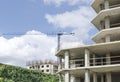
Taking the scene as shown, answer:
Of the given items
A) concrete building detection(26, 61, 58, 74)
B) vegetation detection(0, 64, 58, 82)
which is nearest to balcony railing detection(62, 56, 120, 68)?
vegetation detection(0, 64, 58, 82)

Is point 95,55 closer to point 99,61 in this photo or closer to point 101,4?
point 99,61

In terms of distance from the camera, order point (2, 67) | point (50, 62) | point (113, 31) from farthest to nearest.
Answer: point (50, 62) → point (2, 67) → point (113, 31)

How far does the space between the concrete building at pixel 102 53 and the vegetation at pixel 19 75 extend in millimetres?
10769

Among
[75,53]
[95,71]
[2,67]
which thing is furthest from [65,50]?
[2,67]

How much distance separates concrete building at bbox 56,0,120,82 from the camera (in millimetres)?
39312

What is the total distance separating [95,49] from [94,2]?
24.4 feet

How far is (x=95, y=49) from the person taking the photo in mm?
40125

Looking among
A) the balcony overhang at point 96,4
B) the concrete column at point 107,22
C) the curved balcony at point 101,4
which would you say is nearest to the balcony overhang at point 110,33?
the concrete column at point 107,22

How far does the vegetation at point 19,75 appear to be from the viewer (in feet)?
168

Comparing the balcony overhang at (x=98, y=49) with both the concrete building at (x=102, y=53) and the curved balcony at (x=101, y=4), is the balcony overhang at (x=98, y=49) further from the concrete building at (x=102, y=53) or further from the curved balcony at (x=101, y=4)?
the curved balcony at (x=101, y=4)

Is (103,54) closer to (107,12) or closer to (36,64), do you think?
(107,12)

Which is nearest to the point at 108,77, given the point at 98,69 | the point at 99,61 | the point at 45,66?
the point at 98,69

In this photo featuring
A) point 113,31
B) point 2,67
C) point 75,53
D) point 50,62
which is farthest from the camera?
point 50,62

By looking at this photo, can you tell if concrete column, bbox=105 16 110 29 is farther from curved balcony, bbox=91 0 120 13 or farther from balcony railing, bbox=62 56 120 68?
balcony railing, bbox=62 56 120 68
